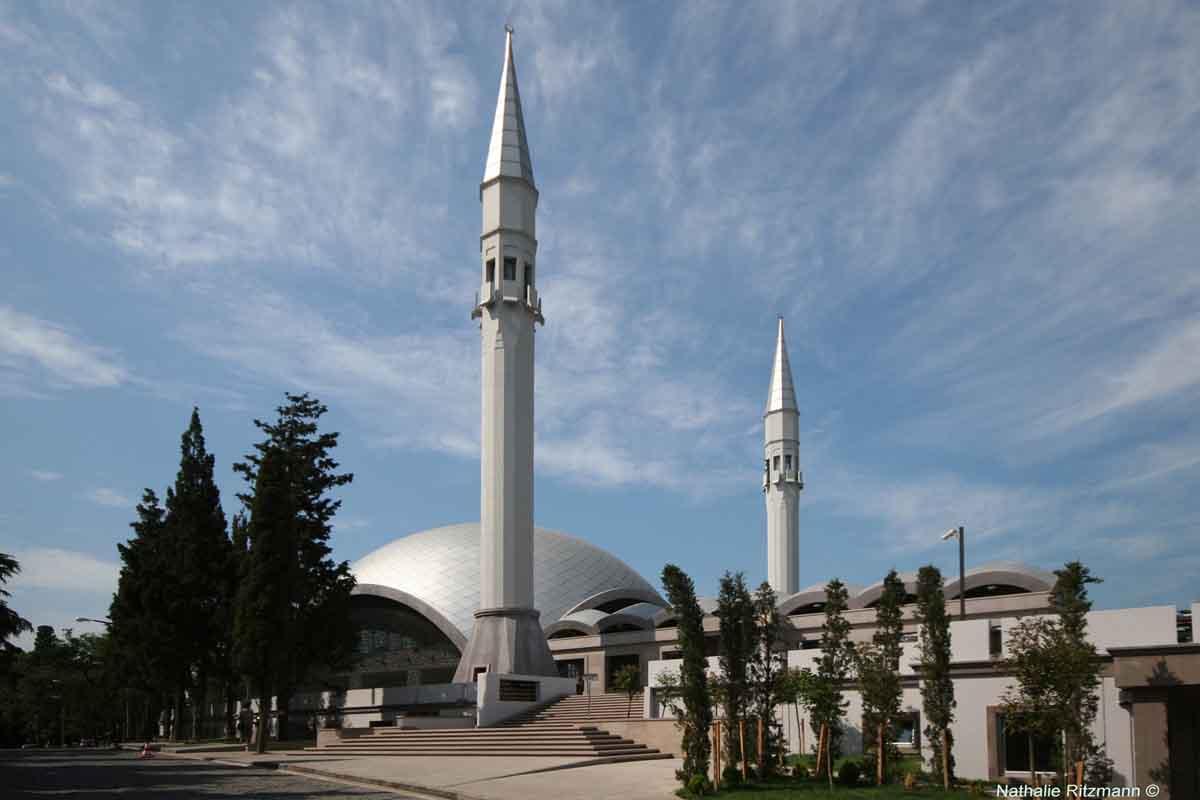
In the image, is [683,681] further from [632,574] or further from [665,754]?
[632,574]

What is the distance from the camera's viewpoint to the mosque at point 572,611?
799 inches

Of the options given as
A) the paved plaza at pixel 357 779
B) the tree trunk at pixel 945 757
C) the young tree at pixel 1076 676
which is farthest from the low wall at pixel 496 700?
the young tree at pixel 1076 676

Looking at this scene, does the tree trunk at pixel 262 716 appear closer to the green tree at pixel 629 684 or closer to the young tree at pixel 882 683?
the green tree at pixel 629 684

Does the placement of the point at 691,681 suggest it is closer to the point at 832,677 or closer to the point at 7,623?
the point at 832,677

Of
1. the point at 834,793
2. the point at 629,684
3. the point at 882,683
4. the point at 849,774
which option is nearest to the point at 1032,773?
the point at 882,683

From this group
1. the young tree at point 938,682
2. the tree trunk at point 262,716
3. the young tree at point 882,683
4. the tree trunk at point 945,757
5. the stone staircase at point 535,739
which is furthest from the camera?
the tree trunk at point 262,716

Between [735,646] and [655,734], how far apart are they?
24.0ft

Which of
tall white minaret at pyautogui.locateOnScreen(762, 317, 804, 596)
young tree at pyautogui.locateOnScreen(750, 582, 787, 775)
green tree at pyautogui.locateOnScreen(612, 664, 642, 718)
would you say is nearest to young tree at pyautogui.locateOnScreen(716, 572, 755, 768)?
young tree at pyautogui.locateOnScreen(750, 582, 787, 775)

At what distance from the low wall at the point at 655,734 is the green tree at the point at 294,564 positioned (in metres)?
13.5

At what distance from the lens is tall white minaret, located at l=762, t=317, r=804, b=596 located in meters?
58.9

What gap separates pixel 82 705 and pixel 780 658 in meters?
73.8

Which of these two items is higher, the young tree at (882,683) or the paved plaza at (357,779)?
the young tree at (882,683)

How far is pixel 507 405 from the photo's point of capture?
140ft

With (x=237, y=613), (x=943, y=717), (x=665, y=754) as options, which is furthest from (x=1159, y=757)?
(x=237, y=613)
